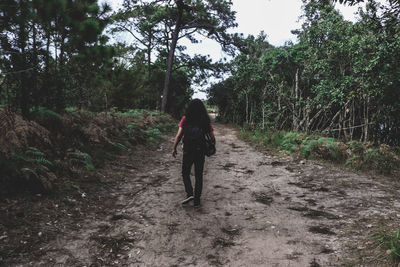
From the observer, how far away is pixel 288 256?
109 inches

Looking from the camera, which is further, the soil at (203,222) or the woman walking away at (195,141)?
the woman walking away at (195,141)

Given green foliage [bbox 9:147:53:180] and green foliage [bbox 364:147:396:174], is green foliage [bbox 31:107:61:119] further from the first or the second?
green foliage [bbox 364:147:396:174]

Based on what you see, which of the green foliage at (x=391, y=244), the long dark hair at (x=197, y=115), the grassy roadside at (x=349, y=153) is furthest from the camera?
the grassy roadside at (x=349, y=153)

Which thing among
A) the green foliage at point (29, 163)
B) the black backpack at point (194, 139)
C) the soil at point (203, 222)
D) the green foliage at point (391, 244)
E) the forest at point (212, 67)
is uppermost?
the forest at point (212, 67)

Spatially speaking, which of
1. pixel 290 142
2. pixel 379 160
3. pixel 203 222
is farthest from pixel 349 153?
pixel 203 222

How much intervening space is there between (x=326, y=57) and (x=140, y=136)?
9.34m

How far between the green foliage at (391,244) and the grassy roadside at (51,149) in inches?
185

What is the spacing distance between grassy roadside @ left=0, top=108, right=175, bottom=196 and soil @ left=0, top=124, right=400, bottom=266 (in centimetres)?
25

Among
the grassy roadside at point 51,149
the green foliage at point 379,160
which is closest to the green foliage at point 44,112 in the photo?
the grassy roadside at point 51,149

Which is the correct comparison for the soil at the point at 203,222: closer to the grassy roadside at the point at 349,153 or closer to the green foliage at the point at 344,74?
the grassy roadside at the point at 349,153

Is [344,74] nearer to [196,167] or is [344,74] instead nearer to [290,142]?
[290,142]

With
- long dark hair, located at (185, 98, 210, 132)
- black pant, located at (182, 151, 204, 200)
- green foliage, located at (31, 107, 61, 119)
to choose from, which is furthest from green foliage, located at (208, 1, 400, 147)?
green foliage, located at (31, 107, 61, 119)

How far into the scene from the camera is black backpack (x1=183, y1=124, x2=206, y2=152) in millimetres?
4195

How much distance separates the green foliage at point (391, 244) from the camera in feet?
7.91
